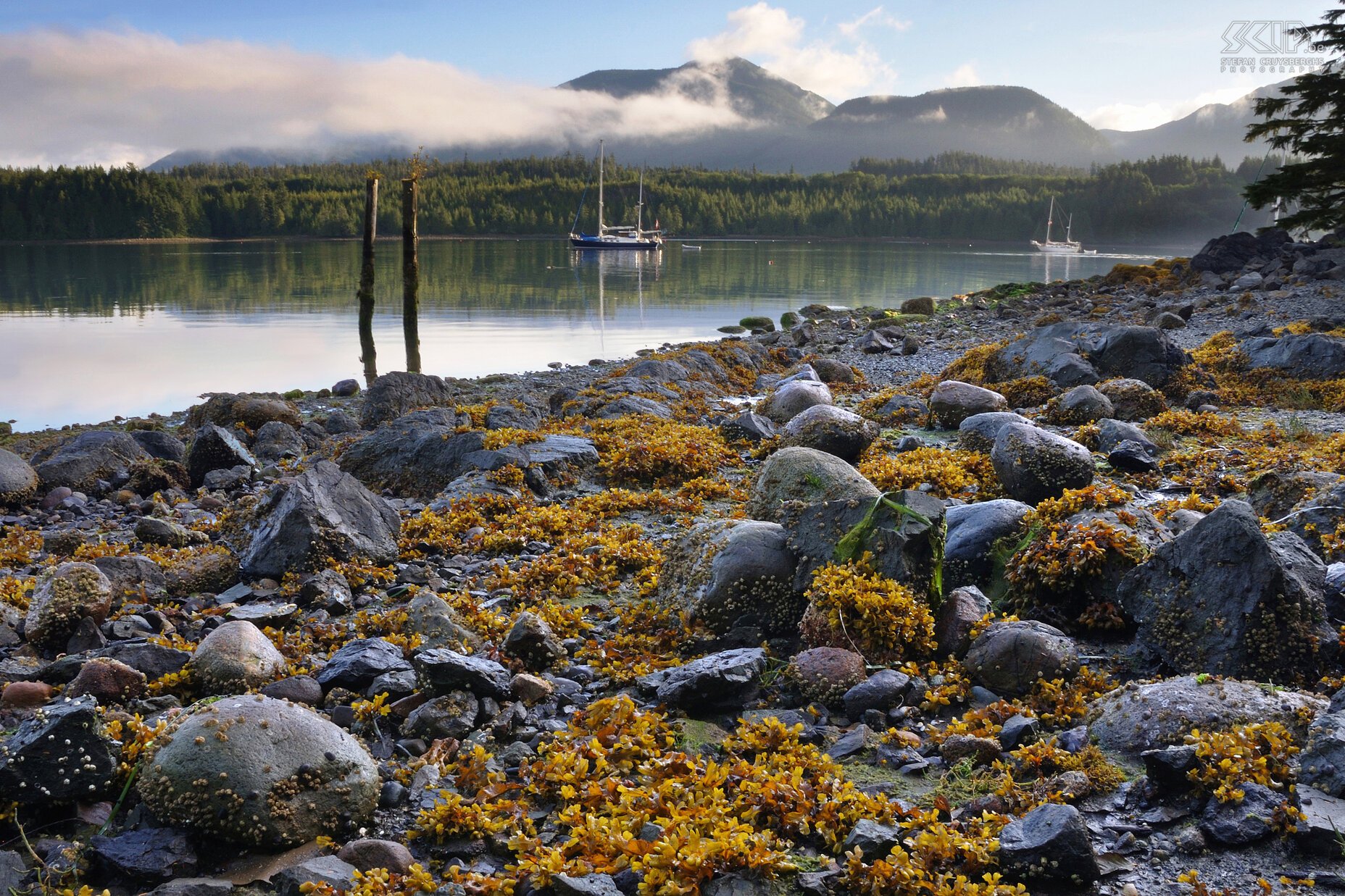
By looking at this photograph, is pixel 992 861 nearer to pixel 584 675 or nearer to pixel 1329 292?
pixel 584 675

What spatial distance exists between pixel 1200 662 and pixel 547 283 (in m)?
57.6

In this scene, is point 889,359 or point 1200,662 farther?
point 889,359

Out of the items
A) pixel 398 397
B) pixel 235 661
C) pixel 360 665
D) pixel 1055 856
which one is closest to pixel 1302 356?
pixel 1055 856

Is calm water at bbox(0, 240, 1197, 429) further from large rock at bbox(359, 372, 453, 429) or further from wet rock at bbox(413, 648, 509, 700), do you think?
wet rock at bbox(413, 648, 509, 700)

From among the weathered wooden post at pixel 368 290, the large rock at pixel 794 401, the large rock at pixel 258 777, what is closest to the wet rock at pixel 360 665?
the large rock at pixel 258 777

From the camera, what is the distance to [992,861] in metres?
3.70

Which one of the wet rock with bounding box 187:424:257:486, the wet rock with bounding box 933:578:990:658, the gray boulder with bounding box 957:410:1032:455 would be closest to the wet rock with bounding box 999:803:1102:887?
the wet rock with bounding box 933:578:990:658

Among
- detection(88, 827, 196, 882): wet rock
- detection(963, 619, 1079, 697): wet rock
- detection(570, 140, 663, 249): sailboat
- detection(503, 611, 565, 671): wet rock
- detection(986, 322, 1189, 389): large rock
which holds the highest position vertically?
detection(570, 140, 663, 249): sailboat

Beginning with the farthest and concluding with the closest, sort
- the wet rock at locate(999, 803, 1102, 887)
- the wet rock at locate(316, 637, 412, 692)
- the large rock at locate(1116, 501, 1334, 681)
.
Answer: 1. the wet rock at locate(316, 637, 412, 692)
2. the large rock at locate(1116, 501, 1334, 681)
3. the wet rock at locate(999, 803, 1102, 887)

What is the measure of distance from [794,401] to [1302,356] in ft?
26.4

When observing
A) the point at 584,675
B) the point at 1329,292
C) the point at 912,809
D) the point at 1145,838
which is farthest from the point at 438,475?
the point at 1329,292

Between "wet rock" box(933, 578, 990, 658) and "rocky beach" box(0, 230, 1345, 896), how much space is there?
3cm

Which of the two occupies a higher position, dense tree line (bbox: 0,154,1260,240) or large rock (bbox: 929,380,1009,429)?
dense tree line (bbox: 0,154,1260,240)

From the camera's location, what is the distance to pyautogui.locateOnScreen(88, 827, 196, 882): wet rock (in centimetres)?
391
